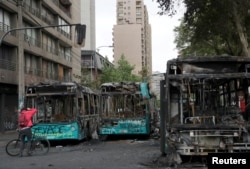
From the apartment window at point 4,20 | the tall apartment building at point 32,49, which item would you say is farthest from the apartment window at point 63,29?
the apartment window at point 4,20

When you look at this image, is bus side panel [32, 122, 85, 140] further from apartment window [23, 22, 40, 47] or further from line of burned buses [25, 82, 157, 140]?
apartment window [23, 22, 40, 47]

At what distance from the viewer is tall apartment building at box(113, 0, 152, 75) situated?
98.1m

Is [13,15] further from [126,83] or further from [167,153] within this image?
[167,153]

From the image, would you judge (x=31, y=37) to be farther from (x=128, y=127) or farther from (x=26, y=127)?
(x=26, y=127)

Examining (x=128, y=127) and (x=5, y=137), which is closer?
(x=128, y=127)

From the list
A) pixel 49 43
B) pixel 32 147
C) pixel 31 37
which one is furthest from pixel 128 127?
pixel 49 43

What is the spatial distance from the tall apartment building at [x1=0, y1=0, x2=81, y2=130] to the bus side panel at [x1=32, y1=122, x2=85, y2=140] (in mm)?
7613

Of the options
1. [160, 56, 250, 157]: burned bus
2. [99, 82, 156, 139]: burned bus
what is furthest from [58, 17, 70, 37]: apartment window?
[160, 56, 250, 157]: burned bus

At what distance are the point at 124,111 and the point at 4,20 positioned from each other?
19902 mm

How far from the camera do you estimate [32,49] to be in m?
45.9

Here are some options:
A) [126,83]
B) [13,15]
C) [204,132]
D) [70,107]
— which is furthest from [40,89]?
[13,15]

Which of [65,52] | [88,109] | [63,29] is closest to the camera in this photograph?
[88,109]

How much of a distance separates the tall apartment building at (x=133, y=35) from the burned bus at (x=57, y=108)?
68.4 m

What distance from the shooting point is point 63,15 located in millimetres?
61156
